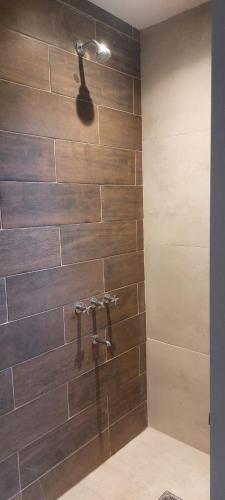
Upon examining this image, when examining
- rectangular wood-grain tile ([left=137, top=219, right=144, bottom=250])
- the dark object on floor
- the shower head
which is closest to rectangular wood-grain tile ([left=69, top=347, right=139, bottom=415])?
the dark object on floor

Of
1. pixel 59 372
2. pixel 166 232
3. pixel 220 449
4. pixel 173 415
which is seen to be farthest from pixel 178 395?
pixel 220 449

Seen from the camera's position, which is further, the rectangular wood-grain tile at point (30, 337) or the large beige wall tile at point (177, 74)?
the large beige wall tile at point (177, 74)

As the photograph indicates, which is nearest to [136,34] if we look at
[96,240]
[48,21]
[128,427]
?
[48,21]

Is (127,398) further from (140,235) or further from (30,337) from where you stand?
(140,235)

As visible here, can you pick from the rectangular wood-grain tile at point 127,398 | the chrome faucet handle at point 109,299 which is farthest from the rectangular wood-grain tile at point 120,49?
the rectangular wood-grain tile at point 127,398

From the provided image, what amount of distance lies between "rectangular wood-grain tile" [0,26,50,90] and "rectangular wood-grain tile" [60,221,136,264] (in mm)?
654

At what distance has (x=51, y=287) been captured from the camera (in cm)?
156

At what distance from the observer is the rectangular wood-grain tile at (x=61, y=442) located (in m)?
1.53

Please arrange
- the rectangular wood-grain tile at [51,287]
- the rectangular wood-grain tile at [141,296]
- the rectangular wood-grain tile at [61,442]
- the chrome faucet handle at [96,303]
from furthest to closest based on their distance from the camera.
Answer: the rectangular wood-grain tile at [141,296]
the chrome faucet handle at [96,303]
the rectangular wood-grain tile at [61,442]
the rectangular wood-grain tile at [51,287]

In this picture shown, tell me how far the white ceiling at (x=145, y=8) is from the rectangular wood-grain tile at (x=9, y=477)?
2174 mm

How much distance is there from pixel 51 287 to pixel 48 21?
1.18 m

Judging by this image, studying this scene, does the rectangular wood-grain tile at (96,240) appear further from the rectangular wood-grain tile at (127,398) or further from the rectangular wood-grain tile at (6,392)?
the rectangular wood-grain tile at (127,398)

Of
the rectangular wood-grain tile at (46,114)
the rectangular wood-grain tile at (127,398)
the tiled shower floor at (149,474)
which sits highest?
the rectangular wood-grain tile at (46,114)

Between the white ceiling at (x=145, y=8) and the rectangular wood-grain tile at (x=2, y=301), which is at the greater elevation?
the white ceiling at (x=145, y=8)
